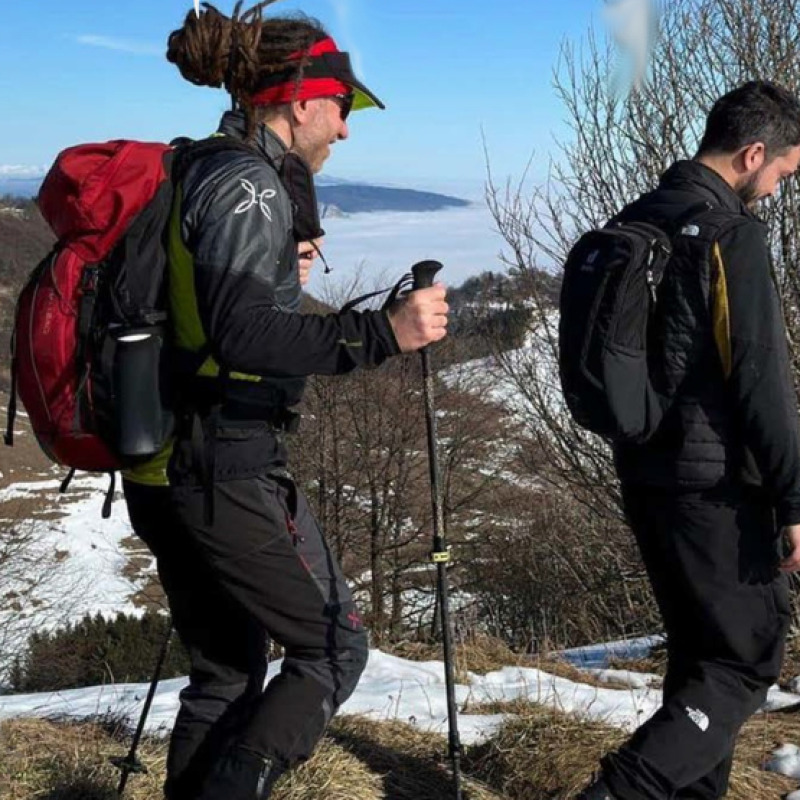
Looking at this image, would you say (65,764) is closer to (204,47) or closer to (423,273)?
(423,273)

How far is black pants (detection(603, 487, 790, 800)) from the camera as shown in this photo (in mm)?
2582

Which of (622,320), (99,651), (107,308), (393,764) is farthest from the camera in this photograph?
(99,651)

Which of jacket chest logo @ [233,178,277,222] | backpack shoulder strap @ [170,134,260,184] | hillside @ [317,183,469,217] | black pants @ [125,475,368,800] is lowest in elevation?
black pants @ [125,475,368,800]

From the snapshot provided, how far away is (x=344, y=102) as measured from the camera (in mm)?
2510

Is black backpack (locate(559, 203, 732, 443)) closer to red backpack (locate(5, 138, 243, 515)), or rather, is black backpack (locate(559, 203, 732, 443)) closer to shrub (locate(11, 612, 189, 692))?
red backpack (locate(5, 138, 243, 515))

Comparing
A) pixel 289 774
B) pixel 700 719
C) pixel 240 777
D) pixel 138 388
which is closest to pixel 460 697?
pixel 289 774

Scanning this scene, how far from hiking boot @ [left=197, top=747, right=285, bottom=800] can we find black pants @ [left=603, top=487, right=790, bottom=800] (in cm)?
88

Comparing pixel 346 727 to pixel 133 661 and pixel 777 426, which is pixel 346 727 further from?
pixel 133 661

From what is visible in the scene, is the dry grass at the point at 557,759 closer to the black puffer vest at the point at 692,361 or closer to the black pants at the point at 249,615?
the black pants at the point at 249,615

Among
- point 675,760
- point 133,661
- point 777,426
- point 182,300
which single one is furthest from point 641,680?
point 133,661

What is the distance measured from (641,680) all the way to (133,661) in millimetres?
11326

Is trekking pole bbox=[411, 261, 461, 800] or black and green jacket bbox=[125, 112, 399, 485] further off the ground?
black and green jacket bbox=[125, 112, 399, 485]

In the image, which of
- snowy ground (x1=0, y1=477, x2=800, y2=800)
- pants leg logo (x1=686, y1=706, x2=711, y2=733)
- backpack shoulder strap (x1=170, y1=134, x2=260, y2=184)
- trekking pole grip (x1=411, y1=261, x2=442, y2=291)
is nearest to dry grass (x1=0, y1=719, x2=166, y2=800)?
snowy ground (x1=0, y1=477, x2=800, y2=800)

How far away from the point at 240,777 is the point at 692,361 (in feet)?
4.79
